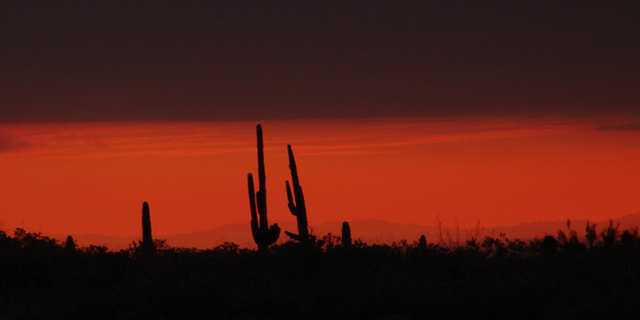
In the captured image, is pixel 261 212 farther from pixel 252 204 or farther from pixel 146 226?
pixel 146 226

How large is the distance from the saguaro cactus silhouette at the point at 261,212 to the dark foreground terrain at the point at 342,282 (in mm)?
4173

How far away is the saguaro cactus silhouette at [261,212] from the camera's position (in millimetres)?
25602

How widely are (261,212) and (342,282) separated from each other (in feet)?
36.0

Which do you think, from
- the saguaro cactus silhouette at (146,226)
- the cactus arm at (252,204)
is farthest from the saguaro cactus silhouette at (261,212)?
the saguaro cactus silhouette at (146,226)

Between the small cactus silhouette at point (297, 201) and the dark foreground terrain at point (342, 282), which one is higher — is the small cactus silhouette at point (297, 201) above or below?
above

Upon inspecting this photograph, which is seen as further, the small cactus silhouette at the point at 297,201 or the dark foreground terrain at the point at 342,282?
the small cactus silhouette at the point at 297,201

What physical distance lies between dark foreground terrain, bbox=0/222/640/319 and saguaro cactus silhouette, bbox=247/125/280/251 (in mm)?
4173

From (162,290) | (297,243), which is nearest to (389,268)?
(297,243)

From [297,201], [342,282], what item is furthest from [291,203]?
[342,282]

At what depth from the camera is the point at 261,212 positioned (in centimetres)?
2631

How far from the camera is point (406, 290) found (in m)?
13.8

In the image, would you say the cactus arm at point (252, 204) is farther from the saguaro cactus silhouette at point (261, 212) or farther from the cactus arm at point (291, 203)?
the cactus arm at point (291, 203)

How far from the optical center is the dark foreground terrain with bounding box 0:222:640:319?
1337cm

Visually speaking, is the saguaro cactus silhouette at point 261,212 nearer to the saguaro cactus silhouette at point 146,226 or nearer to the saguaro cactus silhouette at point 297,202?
the saguaro cactus silhouette at point 297,202
